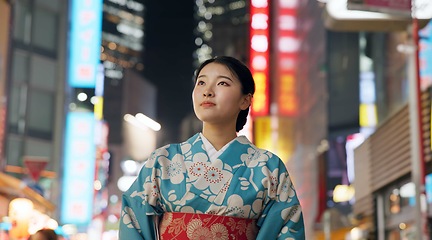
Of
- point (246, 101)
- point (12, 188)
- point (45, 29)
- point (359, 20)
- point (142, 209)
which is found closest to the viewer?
point (142, 209)

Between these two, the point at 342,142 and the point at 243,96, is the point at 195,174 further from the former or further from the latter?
the point at 342,142

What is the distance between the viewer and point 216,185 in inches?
150

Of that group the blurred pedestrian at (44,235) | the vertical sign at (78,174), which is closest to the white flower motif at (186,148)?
the blurred pedestrian at (44,235)

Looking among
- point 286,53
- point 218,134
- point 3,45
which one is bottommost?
point 218,134

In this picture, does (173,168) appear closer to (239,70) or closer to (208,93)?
(208,93)

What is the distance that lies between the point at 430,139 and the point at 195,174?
9.85 metres

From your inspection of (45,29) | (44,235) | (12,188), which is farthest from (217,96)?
(45,29)

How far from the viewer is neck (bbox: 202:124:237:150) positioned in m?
4.01

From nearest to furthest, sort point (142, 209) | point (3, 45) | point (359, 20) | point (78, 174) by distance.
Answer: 1. point (142, 209)
2. point (359, 20)
3. point (3, 45)
4. point (78, 174)

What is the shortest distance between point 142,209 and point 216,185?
14.4 inches

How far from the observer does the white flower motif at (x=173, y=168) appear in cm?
387


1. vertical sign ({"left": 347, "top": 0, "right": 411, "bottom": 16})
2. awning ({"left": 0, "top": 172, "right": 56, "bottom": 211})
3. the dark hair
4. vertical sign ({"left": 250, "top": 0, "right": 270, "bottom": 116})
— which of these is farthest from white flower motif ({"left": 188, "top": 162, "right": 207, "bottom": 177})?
vertical sign ({"left": 250, "top": 0, "right": 270, "bottom": 116})

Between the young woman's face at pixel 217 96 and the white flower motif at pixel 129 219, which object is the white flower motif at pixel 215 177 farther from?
the white flower motif at pixel 129 219

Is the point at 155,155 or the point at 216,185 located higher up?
the point at 155,155
